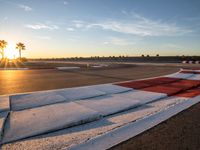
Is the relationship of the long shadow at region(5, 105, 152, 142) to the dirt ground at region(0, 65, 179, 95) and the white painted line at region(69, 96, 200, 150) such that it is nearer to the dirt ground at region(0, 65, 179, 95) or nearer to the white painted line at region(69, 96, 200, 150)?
the white painted line at region(69, 96, 200, 150)

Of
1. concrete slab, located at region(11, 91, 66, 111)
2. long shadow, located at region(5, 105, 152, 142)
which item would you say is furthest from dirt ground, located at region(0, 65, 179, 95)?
long shadow, located at region(5, 105, 152, 142)

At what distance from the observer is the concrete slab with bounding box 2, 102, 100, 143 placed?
437cm

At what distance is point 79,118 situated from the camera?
525 cm

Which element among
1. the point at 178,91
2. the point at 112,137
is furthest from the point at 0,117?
the point at 178,91

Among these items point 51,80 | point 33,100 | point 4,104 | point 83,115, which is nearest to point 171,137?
point 83,115

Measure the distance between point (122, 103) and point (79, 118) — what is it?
2.32 metres

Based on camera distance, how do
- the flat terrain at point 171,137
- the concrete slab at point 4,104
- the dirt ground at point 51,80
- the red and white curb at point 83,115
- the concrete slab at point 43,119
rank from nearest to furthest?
1. the flat terrain at point 171,137
2. the red and white curb at point 83,115
3. the concrete slab at point 43,119
4. the concrete slab at point 4,104
5. the dirt ground at point 51,80

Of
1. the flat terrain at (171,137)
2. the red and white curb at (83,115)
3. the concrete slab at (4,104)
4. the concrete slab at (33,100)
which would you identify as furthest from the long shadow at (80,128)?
the concrete slab at (4,104)

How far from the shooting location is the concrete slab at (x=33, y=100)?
21.6ft

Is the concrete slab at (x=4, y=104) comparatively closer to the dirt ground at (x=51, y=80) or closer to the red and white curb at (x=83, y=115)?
the red and white curb at (x=83, y=115)

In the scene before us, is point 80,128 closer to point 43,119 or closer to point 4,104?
point 43,119

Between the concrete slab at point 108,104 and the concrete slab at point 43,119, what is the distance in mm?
406

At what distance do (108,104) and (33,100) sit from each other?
295cm

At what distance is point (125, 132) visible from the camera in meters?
4.39
